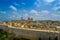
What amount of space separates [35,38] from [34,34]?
34 cm

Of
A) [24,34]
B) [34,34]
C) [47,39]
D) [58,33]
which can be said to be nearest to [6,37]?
[24,34]

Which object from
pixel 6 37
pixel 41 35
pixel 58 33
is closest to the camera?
pixel 58 33

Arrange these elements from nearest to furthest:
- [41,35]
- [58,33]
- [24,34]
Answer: [58,33]
[41,35]
[24,34]

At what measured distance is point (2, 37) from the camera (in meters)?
12.4

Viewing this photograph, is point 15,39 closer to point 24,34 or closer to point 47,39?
point 24,34

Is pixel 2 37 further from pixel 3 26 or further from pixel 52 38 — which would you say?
pixel 52 38

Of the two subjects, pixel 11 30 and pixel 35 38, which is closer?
pixel 35 38

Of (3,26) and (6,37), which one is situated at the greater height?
(3,26)

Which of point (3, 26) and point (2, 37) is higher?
point (3, 26)

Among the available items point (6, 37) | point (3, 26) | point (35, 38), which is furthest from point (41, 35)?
point (3, 26)

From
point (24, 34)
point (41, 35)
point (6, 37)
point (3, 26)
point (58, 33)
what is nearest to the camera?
point (58, 33)

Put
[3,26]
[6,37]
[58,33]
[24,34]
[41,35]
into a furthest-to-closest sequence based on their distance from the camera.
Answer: [3,26] → [6,37] → [24,34] → [41,35] → [58,33]

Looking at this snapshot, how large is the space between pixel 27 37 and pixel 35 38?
29.6 inches

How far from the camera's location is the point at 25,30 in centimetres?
1160
